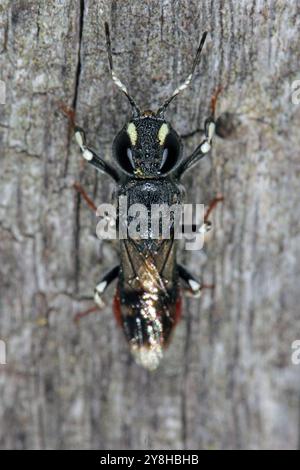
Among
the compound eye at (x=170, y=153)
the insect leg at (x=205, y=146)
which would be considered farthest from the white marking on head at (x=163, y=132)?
the insect leg at (x=205, y=146)

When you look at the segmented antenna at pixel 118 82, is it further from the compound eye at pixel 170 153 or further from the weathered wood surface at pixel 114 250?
the compound eye at pixel 170 153

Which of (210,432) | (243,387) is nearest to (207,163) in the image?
(243,387)

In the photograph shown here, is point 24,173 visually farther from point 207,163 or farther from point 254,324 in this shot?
point 254,324

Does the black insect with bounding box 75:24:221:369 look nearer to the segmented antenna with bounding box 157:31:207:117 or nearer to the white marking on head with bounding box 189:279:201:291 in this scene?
the white marking on head with bounding box 189:279:201:291

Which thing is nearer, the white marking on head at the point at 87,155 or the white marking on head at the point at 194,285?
the white marking on head at the point at 87,155

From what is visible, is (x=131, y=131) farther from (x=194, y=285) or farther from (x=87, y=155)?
(x=194, y=285)

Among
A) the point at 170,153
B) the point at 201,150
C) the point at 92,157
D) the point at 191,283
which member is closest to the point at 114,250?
the point at 191,283
